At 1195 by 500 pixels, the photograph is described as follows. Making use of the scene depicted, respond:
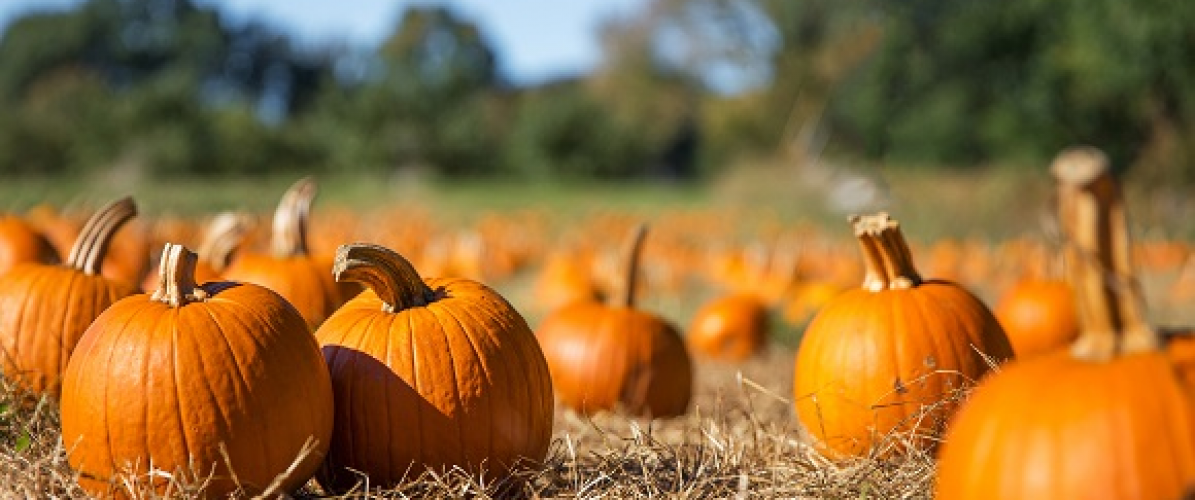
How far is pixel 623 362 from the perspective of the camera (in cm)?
517

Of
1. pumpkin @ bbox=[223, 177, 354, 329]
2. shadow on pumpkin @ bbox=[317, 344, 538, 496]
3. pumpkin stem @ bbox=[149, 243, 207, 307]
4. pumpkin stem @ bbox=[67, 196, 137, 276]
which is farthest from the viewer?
pumpkin @ bbox=[223, 177, 354, 329]

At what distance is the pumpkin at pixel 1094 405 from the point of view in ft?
6.15

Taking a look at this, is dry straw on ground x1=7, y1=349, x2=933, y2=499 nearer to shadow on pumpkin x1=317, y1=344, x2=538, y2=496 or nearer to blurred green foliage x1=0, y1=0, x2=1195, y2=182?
shadow on pumpkin x1=317, y1=344, x2=538, y2=496

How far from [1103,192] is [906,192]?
19197 millimetres

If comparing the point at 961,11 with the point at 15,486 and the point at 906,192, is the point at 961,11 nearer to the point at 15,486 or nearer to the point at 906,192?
the point at 906,192

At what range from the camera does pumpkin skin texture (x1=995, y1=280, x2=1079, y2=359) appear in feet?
18.2

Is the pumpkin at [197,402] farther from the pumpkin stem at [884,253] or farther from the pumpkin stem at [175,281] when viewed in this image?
the pumpkin stem at [884,253]

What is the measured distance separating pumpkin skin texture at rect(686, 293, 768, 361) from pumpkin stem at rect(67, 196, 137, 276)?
474 centimetres

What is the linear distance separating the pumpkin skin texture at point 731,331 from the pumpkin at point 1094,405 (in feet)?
18.6

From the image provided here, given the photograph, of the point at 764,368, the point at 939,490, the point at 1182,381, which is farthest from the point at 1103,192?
the point at 764,368

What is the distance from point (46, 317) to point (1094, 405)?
2919 mm

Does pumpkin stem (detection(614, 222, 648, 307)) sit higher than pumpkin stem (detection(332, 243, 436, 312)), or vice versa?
pumpkin stem (detection(332, 243, 436, 312))

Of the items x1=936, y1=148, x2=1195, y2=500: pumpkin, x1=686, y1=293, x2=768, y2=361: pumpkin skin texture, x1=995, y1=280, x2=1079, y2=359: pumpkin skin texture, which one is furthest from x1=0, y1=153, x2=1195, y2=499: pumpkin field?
x1=686, y1=293, x2=768, y2=361: pumpkin skin texture

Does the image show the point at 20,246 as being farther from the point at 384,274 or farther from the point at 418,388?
the point at 418,388
